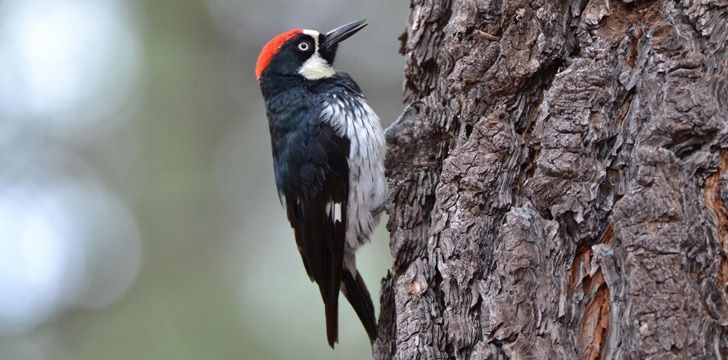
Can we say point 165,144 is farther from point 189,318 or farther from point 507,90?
point 507,90

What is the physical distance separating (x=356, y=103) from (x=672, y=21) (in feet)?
6.66

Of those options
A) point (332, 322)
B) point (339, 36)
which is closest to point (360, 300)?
point (332, 322)

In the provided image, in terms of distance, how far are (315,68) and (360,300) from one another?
1347 millimetres

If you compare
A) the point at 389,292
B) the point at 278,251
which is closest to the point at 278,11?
the point at 278,251

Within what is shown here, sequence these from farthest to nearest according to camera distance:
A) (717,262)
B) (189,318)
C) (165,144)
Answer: (165,144) < (189,318) < (717,262)

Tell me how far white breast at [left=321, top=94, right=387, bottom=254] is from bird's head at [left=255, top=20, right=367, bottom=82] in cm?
36

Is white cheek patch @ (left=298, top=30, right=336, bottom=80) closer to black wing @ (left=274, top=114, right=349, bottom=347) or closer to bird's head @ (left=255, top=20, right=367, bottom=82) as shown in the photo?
bird's head @ (left=255, top=20, right=367, bottom=82)

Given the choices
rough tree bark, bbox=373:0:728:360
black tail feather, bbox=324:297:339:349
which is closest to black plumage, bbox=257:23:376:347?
black tail feather, bbox=324:297:339:349

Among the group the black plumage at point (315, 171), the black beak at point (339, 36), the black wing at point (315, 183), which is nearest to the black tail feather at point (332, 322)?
the black plumage at point (315, 171)

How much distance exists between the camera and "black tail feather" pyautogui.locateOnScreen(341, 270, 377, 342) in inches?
135

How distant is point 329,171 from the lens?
3.91 meters

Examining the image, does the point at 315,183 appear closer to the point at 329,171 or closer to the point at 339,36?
the point at 329,171

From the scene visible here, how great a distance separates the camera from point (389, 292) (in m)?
3.03

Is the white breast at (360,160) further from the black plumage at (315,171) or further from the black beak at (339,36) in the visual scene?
the black beak at (339,36)
